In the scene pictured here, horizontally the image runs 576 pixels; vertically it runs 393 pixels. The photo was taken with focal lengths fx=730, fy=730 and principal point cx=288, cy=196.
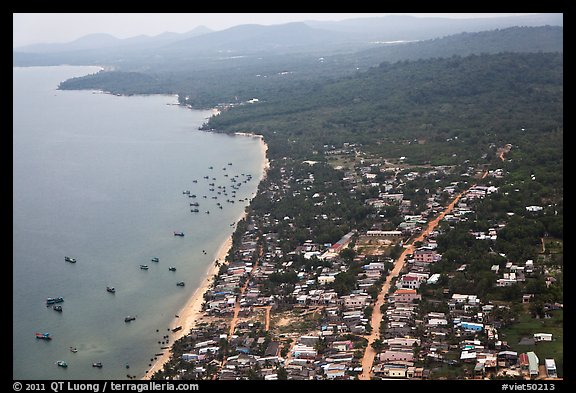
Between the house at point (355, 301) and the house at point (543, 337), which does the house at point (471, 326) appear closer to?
the house at point (543, 337)

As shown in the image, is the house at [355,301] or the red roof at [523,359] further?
the house at [355,301]

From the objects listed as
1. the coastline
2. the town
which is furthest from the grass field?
the coastline

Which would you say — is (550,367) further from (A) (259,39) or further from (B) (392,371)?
(A) (259,39)

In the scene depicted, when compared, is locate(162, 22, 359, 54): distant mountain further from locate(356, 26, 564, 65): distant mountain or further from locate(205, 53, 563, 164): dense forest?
locate(205, 53, 563, 164): dense forest

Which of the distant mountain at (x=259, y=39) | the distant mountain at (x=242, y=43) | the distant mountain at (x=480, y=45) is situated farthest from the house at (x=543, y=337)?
the distant mountain at (x=259, y=39)

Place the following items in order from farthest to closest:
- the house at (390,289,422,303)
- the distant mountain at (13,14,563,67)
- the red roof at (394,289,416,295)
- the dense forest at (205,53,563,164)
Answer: the distant mountain at (13,14,563,67), the dense forest at (205,53,563,164), the red roof at (394,289,416,295), the house at (390,289,422,303)

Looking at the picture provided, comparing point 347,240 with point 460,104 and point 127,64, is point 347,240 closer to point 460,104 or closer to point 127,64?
point 460,104
